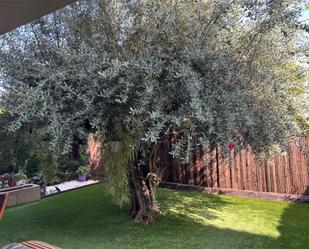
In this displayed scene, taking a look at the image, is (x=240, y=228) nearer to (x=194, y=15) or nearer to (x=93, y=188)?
(x=194, y=15)

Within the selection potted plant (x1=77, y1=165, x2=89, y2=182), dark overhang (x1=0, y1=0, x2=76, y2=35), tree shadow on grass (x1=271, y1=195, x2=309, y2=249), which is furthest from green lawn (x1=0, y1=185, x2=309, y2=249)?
dark overhang (x1=0, y1=0, x2=76, y2=35)

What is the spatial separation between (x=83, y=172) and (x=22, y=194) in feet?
8.85

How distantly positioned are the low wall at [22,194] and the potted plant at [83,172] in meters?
2.13

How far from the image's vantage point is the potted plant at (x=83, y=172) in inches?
385

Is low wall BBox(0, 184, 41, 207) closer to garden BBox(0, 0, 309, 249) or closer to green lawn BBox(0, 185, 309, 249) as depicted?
green lawn BBox(0, 185, 309, 249)

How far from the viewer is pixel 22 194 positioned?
290 inches

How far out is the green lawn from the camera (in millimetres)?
4379

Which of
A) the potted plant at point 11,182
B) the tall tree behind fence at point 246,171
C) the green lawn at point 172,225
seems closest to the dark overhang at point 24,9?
the green lawn at point 172,225

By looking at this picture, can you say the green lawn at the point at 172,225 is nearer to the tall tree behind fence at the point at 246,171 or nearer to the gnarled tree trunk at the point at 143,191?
the gnarled tree trunk at the point at 143,191

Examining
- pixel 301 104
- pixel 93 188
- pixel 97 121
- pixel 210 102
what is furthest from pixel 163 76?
pixel 93 188

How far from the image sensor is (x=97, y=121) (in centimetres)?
389

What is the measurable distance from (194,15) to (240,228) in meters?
3.05

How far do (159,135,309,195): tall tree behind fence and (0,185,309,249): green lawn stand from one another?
0.42m

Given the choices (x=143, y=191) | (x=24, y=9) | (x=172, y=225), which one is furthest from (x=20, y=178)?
(x=24, y=9)
